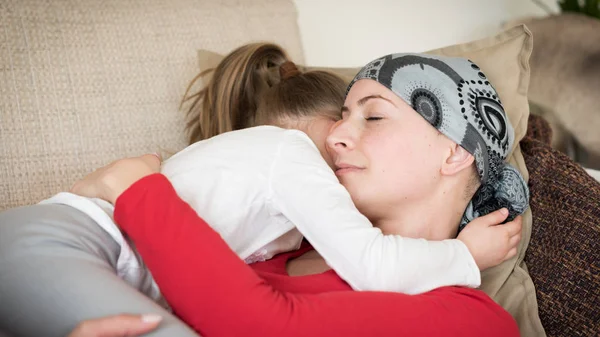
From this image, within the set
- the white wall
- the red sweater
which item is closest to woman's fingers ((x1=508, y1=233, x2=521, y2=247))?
the red sweater

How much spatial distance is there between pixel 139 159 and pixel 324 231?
36 cm

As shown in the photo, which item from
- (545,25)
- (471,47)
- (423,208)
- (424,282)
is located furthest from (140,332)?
(545,25)

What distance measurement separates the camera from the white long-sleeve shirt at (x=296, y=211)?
3.26 feet

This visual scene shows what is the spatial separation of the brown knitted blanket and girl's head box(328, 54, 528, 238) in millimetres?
88

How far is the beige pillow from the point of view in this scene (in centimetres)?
126

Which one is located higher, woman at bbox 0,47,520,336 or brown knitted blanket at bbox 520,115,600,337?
woman at bbox 0,47,520,336

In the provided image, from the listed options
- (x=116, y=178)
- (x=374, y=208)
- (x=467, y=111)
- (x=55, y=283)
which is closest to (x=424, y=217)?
(x=374, y=208)

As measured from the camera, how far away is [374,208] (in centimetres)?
121

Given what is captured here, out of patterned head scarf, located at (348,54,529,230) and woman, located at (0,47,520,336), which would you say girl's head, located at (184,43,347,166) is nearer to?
patterned head scarf, located at (348,54,529,230)

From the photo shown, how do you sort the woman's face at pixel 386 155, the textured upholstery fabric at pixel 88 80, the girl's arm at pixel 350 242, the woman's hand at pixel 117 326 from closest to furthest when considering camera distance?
the woman's hand at pixel 117 326
the girl's arm at pixel 350 242
the woman's face at pixel 386 155
the textured upholstery fabric at pixel 88 80

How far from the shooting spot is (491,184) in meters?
1.31

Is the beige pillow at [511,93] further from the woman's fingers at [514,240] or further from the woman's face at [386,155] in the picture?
the woman's face at [386,155]

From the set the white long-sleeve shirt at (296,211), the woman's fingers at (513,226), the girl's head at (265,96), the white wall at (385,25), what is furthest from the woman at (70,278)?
the white wall at (385,25)

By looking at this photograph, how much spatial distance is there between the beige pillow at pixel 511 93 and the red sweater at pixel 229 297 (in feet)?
1.03
